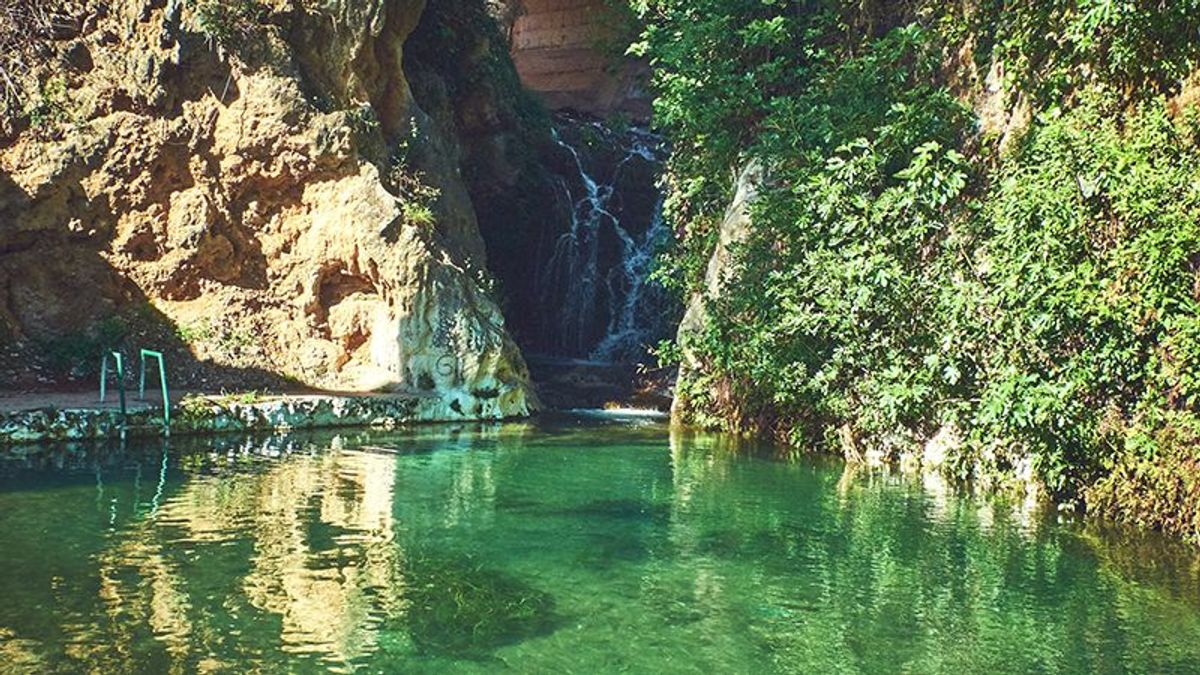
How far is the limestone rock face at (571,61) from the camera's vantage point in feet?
114

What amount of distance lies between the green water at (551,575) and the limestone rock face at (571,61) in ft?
78.5

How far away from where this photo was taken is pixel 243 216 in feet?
65.2

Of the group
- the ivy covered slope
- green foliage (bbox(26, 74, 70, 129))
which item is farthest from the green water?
green foliage (bbox(26, 74, 70, 129))

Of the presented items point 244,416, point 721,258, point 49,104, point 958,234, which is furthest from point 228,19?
point 958,234

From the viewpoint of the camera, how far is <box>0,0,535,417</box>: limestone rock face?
18334 millimetres

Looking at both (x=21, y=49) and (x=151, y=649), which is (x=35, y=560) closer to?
(x=151, y=649)

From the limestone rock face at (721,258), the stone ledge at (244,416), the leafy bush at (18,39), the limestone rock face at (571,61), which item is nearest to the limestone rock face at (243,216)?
the leafy bush at (18,39)

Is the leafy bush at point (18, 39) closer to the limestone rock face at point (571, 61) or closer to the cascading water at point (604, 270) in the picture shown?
the cascading water at point (604, 270)

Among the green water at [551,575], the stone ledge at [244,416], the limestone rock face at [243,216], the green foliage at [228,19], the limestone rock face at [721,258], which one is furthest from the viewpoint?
the green foliage at [228,19]

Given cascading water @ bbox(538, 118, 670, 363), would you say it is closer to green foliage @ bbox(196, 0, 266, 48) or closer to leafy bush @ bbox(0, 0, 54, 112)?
green foliage @ bbox(196, 0, 266, 48)

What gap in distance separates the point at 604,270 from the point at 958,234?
1344 cm

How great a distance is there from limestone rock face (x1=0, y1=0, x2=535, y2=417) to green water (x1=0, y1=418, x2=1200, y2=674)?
6.46m

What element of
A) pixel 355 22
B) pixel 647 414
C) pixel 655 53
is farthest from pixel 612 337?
pixel 355 22

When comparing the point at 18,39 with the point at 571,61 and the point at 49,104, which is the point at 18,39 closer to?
the point at 49,104
